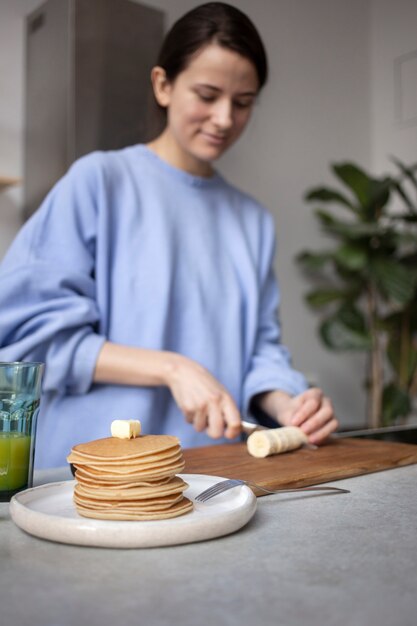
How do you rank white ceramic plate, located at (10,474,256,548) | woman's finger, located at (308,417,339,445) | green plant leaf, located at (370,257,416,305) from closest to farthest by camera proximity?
1. white ceramic plate, located at (10,474,256,548)
2. woman's finger, located at (308,417,339,445)
3. green plant leaf, located at (370,257,416,305)

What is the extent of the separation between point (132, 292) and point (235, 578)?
0.79 meters

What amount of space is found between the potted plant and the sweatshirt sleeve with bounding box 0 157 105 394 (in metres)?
1.77

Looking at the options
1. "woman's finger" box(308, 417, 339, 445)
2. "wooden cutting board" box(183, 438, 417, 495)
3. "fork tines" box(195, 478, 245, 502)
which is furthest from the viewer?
"woman's finger" box(308, 417, 339, 445)

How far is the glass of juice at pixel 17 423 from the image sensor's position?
640 mm

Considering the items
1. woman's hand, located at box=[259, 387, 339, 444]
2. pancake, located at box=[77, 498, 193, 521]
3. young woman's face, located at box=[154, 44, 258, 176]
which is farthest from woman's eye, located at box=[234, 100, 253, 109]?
pancake, located at box=[77, 498, 193, 521]

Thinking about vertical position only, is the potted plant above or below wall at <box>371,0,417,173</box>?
below

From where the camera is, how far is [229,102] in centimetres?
118

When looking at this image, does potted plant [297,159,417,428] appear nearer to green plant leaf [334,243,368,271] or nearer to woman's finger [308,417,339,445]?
green plant leaf [334,243,368,271]

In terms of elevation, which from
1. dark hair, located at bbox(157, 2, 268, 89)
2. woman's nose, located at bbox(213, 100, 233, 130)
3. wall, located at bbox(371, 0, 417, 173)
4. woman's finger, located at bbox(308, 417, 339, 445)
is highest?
wall, located at bbox(371, 0, 417, 173)

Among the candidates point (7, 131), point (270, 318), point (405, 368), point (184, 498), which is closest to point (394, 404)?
point (405, 368)

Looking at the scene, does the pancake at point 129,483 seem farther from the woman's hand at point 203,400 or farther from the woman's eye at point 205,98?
the woman's eye at point 205,98

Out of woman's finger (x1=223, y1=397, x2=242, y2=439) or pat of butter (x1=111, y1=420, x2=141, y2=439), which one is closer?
pat of butter (x1=111, y1=420, x2=141, y2=439)

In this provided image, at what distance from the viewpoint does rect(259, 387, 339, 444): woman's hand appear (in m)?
1.02

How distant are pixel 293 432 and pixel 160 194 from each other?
Answer: 54 cm
